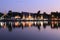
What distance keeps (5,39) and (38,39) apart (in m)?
2.25

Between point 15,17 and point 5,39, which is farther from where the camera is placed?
point 15,17

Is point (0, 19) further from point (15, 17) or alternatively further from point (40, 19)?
point (40, 19)

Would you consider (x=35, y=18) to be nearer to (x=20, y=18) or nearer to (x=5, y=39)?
(x=20, y=18)

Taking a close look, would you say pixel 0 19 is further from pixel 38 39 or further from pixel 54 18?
pixel 38 39

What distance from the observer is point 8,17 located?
88.9m

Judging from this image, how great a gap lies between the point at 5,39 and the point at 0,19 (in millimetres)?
67169

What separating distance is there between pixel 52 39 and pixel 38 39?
98 cm

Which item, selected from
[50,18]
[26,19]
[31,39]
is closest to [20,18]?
[26,19]

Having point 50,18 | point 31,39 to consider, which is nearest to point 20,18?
point 50,18

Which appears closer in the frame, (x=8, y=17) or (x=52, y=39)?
(x=52, y=39)

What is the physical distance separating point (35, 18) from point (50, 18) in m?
5.37

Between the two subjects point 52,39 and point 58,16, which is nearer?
point 52,39

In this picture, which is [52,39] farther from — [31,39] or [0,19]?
[0,19]

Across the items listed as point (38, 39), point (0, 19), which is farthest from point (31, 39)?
point (0, 19)
